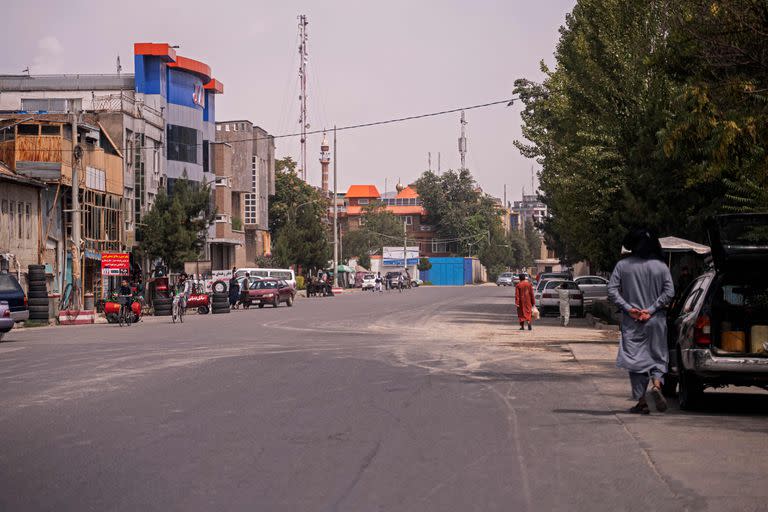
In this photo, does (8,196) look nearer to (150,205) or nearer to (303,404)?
(150,205)

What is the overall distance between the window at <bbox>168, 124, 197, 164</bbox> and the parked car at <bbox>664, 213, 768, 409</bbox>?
204 ft

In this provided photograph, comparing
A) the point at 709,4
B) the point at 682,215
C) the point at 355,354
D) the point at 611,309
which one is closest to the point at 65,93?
the point at 611,309

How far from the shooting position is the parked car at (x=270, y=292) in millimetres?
56938

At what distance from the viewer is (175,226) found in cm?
5909

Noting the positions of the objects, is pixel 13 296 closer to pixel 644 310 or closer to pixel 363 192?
pixel 644 310

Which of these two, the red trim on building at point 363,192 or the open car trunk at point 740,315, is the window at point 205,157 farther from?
the red trim on building at point 363,192

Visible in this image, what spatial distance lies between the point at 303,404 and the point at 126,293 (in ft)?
→ 92.6

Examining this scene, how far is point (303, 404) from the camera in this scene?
13047 millimetres

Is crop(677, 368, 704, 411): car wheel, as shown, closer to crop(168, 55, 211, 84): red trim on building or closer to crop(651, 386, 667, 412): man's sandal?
crop(651, 386, 667, 412): man's sandal

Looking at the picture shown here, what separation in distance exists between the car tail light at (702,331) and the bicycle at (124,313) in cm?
2816

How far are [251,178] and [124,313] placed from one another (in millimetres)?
57842

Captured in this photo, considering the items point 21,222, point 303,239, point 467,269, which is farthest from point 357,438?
point 467,269

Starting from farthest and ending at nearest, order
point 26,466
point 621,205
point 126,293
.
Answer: point 126,293 → point 621,205 → point 26,466

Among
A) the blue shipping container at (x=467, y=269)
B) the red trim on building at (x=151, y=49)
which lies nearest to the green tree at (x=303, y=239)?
the red trim on building at (x=151, y=49)
